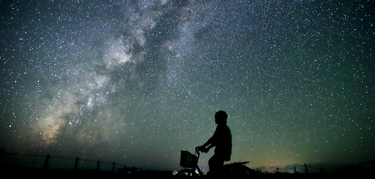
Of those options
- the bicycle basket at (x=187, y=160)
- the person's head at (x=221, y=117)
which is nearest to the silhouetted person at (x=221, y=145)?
the person's head at (x=221, y=117)

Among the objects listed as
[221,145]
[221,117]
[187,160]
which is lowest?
[187,160]

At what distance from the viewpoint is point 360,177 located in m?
2.99

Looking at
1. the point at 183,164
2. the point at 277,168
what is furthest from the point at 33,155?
the point at 277,168

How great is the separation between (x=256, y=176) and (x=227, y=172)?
65 centimetres

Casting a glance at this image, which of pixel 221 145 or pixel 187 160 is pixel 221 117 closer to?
pixel 221 145

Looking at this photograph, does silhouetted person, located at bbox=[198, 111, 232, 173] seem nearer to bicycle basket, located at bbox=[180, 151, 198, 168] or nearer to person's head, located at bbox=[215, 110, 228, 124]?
person's head, located at bbox=[215, 110, 228, 124]


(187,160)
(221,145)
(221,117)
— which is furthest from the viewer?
(187,160)

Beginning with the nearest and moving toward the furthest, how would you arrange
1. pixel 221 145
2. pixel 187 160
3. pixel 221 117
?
pixel 221 145
pixel 221 117
pixel 187 160

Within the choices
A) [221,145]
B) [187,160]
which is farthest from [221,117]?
[187,160]

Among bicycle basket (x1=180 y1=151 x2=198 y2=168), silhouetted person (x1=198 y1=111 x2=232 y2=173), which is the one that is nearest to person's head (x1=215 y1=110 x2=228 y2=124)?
silhouetted person (x1=198 y1=111 x2=232 y2=173)

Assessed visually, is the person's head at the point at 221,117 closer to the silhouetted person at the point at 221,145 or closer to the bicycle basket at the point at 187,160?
the silhouetted person at the point at 221,145

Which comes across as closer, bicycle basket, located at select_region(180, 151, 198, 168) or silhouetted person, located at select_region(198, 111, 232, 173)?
silhouetted person, located at select_region(198, 111, 232, 173)

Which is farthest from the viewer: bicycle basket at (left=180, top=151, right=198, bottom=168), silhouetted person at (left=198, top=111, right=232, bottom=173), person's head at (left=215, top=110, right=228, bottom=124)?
bicycle basket at (left=180, top=151, right=198, bottom=168)

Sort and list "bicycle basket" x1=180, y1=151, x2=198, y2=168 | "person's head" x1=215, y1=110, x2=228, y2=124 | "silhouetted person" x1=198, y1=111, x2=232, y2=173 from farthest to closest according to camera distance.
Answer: "bicycle basket" x1=180, y1=151, x2=198, y2=168
"person's head" x1=215, y1=110, x2=228, y2=124
"silhouetted person" x1=198, y1=111, x2=232, y2=173
